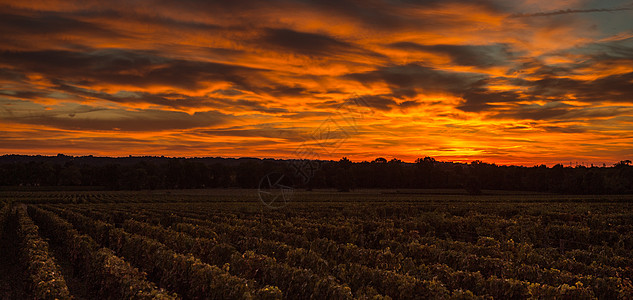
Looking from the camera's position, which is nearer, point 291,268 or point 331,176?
point 291,268

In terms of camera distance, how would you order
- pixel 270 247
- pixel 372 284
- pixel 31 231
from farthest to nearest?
pixel 31 231 < pixel 270 247 < pixel 372 284

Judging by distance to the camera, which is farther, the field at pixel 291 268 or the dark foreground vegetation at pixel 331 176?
the dark foreground vegetation at pixel 331 176

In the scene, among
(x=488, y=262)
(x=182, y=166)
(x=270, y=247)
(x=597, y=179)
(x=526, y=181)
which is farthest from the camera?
(x=182, y=166)

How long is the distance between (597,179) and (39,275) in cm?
13212

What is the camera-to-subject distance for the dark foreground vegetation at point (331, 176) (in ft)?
401

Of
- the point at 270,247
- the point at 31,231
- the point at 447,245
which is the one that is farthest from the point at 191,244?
the point at 447,245

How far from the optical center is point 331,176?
141m

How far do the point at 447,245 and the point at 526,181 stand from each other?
123m

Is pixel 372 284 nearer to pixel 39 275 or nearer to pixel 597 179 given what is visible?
pixel 39 275

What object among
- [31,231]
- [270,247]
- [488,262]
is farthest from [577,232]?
[31,231]

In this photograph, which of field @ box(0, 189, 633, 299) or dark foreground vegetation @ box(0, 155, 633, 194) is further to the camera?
dark foreground vegetation @ box(0, 155, 633, 194)

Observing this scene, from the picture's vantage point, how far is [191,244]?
22.3m

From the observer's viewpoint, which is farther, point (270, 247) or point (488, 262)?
point (270, 247)

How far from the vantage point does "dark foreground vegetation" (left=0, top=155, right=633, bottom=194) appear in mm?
122250
